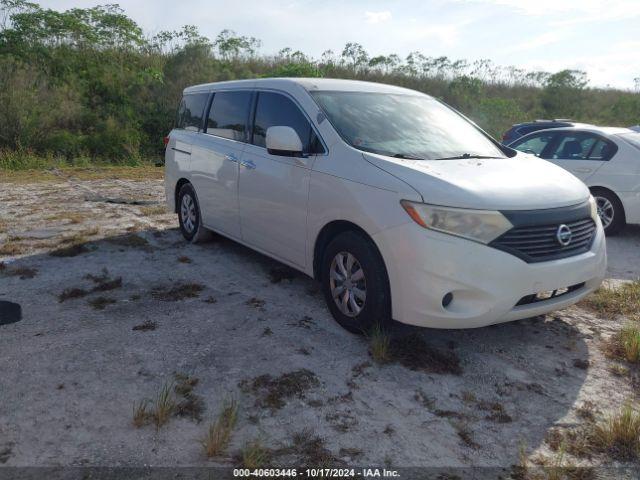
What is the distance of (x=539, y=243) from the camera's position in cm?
352

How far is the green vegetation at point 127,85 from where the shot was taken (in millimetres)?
16406

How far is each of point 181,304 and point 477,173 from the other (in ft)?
8.67

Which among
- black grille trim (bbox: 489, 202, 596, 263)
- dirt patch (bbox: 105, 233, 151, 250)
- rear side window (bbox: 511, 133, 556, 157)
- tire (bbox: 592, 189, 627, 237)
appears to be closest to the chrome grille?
black grille trim (bbox: 489, 202, 596, 263)

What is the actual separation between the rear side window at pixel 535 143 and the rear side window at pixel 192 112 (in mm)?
4889

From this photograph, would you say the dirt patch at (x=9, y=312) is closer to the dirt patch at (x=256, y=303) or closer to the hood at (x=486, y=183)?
the dirt patch at (x=256, y=303)

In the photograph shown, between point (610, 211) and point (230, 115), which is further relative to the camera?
point (610, 211)

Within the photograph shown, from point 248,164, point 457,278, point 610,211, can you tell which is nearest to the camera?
point 457,278

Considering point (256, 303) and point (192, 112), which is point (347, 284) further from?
point (192, 112)

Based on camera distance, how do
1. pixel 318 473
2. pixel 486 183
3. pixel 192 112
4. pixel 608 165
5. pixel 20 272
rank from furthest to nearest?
pixel 608 165
pixel 192 112
pixel 20 272
pixel 486 183
pixel 318 473

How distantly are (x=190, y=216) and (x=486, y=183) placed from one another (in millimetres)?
3961

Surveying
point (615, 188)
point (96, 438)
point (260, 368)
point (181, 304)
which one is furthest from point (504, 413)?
point (615, 188)

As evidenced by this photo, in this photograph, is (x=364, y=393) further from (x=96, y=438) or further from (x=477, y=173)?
(x=477, y=173)

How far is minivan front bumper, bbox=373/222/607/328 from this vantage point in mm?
3348

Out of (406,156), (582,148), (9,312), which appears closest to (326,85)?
(406,156)
